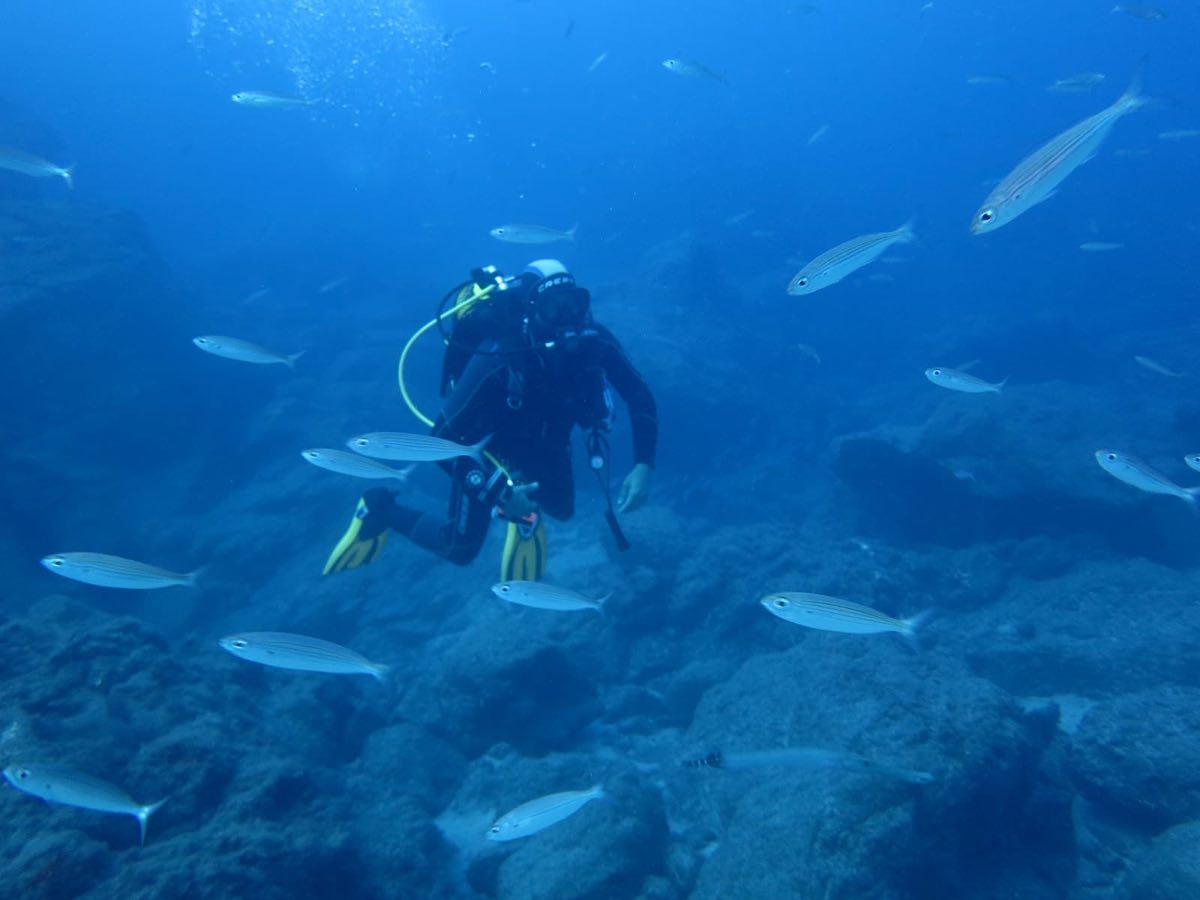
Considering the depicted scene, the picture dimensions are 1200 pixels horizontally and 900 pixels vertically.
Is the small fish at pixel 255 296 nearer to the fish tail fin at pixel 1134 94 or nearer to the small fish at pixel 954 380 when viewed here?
the small fish at pixel 954 380

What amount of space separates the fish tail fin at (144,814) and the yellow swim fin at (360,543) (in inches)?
113

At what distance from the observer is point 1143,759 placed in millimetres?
5000

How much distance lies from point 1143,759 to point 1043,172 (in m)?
4.91

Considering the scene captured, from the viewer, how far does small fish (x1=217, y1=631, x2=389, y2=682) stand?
4117mm

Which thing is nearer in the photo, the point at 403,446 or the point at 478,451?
the point at 403,446

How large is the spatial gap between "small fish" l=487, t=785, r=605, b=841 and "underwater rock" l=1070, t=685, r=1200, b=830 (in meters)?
4.51

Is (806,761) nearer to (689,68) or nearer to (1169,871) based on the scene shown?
(1169,871)

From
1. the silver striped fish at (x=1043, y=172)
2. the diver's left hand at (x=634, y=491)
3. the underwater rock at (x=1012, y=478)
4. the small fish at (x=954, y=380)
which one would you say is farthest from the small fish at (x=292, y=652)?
the underwater rock at (x=1012, y=478)

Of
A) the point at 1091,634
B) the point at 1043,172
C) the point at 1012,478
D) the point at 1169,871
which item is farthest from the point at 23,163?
the point at 1012,478

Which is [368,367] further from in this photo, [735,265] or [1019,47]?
[1019,47]

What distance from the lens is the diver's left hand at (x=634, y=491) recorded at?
4973 millimetres

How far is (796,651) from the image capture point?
6176 mm

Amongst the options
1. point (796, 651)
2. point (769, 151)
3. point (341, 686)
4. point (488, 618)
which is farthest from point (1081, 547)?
point (769, 151)

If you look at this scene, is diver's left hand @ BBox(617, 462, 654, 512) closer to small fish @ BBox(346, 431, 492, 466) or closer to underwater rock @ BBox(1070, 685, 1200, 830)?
small fish @ BBox(346, 431, 492, 466)
